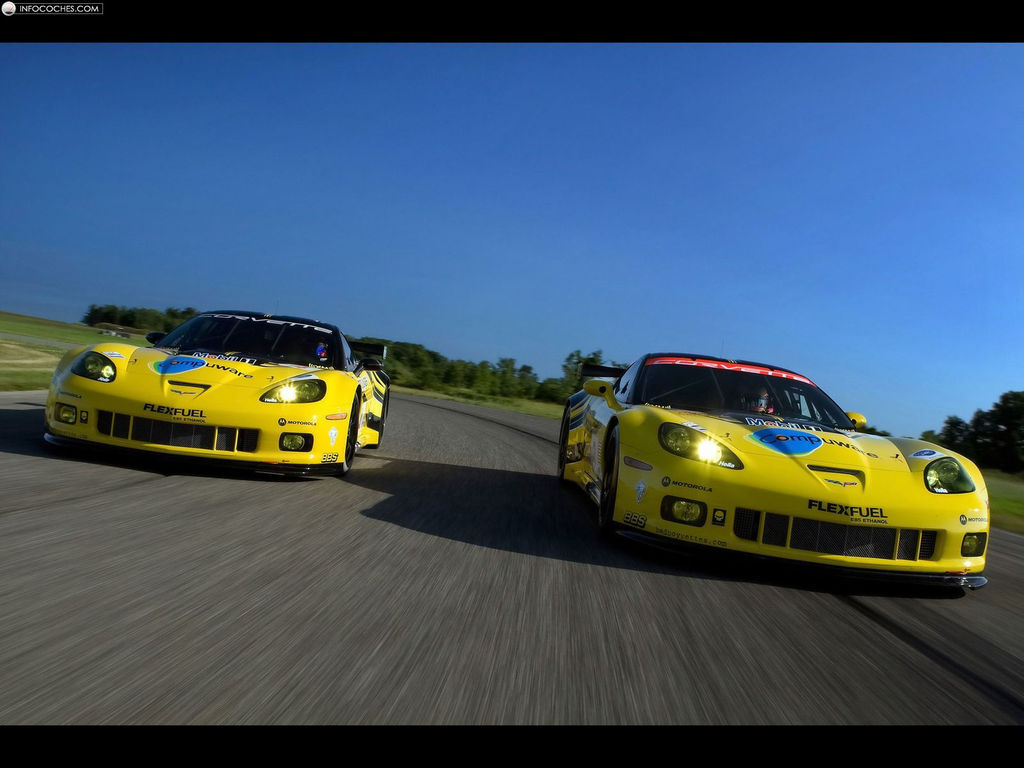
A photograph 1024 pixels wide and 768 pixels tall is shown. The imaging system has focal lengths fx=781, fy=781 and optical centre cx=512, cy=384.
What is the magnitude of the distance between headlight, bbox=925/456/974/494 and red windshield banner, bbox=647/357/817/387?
171 cm

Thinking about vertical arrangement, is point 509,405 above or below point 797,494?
below

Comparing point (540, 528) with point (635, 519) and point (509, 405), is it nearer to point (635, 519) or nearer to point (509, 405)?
point (635, 519)

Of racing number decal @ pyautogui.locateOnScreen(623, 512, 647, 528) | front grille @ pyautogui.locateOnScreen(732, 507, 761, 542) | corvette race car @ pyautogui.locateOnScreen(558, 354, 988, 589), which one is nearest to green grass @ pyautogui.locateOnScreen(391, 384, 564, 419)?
corvette race car @ pyautogui.locateOnScreen(558, 354, 988, 589)

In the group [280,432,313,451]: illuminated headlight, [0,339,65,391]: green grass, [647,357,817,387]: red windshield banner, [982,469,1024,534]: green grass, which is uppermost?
[647,357,817,387]: red windshield banner

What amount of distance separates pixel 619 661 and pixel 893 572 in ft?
6.45

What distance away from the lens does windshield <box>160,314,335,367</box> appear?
643 cm

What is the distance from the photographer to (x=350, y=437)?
6.11 m

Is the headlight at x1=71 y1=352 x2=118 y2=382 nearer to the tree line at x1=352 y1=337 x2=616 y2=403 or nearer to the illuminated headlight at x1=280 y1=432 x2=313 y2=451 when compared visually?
the illuminated headlight at x1=280 y1=432 x2=313 y2=451

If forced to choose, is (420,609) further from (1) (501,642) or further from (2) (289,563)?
(2) (289,563)

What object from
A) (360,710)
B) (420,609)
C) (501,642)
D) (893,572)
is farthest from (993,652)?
(360,710)

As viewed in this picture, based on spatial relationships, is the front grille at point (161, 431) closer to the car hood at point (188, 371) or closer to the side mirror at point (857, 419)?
the car hood at point (188, 371)

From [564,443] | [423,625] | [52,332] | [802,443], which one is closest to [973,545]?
[802,443]

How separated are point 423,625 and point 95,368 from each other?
379 centimetres

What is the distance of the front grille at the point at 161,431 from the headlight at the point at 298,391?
39cm
